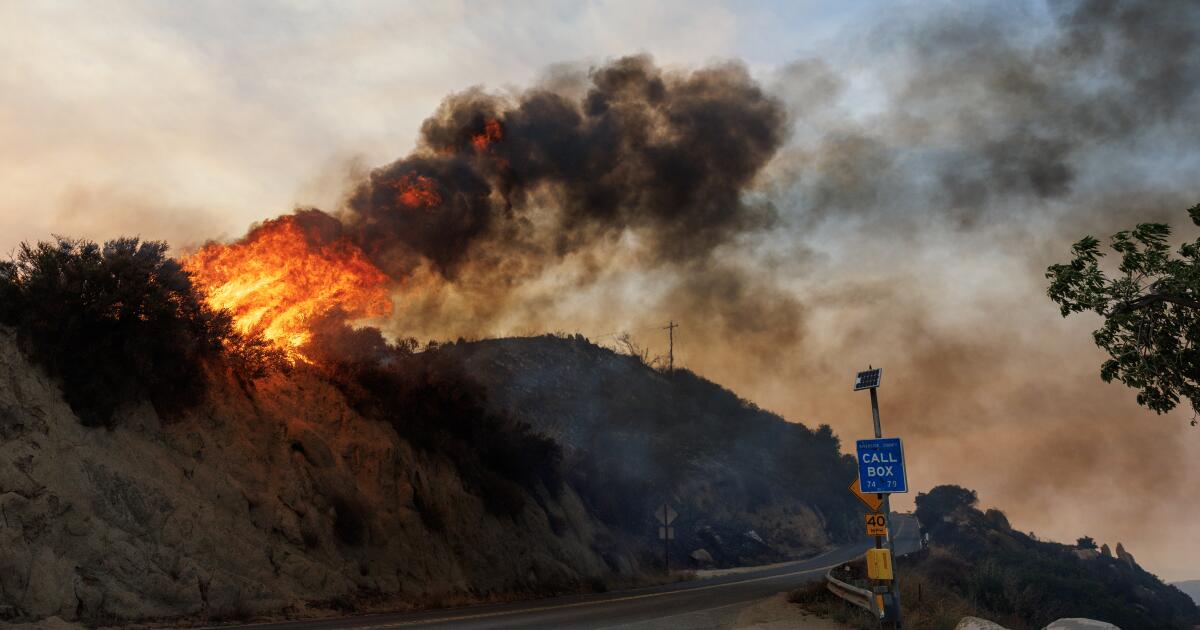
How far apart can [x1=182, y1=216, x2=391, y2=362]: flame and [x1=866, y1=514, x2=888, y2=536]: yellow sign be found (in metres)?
17.6

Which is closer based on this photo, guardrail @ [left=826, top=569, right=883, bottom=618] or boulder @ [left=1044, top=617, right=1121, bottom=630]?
boulder @ [left=1044, top=617, right=1121, bottom=630]

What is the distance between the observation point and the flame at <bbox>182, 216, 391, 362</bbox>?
2450cm

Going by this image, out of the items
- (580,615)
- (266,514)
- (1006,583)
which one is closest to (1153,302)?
(580,615)

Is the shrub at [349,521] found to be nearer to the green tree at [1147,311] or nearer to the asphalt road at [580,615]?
the asphalt road at [580,615]

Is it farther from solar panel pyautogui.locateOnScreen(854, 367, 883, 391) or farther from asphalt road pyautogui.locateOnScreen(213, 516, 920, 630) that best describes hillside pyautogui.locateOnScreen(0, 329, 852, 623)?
solar panel pyautogui.locateOnScreen(854, 367, 883, 391)

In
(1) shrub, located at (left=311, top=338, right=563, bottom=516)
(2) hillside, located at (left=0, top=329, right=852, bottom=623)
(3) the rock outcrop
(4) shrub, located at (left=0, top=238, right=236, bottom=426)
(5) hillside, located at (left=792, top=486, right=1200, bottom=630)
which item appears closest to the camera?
(3) the rock outcrop

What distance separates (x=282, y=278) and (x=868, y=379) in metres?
18.3

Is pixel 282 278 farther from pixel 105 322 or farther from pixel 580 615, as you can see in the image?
pixel 580 615

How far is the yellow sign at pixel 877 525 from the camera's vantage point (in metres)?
15.0

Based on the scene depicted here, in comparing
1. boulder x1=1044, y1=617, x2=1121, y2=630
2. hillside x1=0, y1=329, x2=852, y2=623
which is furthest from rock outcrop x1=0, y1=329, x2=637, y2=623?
boulder x1=1044, y1=617, x2=1121, y2=630

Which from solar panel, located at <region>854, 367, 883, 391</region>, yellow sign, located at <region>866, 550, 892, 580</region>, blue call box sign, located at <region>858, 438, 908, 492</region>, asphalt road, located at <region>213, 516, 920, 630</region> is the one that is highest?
solar panel, located at <region>854, 367, 883, 391</region>

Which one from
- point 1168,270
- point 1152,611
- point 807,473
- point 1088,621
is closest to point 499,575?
point 1088,621

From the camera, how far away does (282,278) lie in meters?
24.9

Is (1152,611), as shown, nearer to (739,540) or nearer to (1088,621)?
(739,540)
